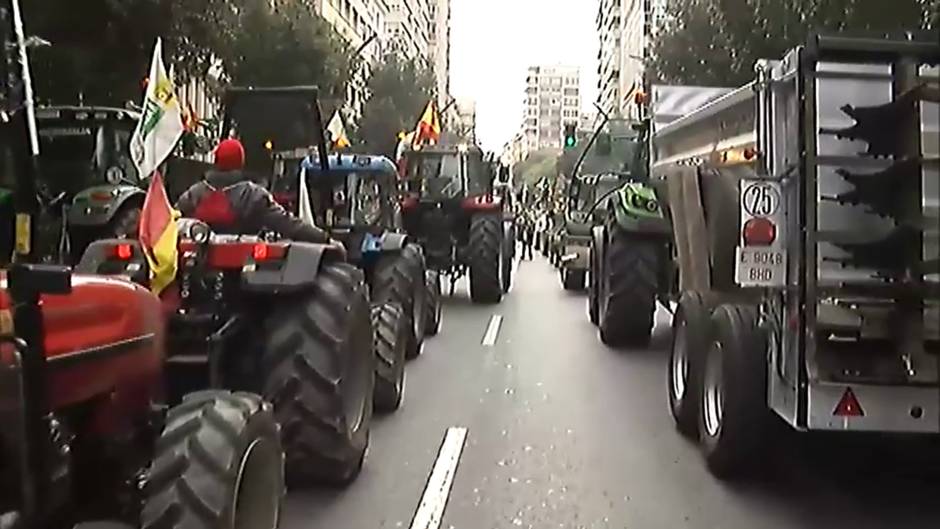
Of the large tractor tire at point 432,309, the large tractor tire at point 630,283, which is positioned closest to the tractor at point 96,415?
the large tractor tire at point 630,283

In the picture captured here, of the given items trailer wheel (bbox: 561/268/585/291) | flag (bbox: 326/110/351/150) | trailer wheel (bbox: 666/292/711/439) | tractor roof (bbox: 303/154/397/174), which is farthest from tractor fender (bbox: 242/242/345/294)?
flag (bbox: 326/110/351/150)

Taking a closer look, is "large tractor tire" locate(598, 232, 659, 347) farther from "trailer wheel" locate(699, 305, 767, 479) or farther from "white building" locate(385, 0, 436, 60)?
"white building" locate(385, 0, 436, 60)

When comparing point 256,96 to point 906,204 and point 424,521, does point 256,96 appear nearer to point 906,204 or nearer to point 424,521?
point 424,521

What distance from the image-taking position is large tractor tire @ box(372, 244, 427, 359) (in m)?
11.6

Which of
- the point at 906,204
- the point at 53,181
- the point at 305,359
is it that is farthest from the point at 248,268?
the point at 53,181

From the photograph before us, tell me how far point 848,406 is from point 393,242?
6568 millimetres

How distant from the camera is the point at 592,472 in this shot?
24.7 feet

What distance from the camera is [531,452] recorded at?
809 centimetres

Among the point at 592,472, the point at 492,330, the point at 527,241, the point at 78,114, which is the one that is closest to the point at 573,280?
the point at 492,330

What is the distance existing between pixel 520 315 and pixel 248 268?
11.2 meters

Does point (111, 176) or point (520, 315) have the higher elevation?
point (111, 176)

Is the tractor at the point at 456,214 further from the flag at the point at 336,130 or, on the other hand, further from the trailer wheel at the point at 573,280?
the flag at the point at 336,130

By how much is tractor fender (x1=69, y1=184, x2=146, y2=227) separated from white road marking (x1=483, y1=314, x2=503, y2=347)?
427 centimetres

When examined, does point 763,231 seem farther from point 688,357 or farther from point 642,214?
point 642,214
